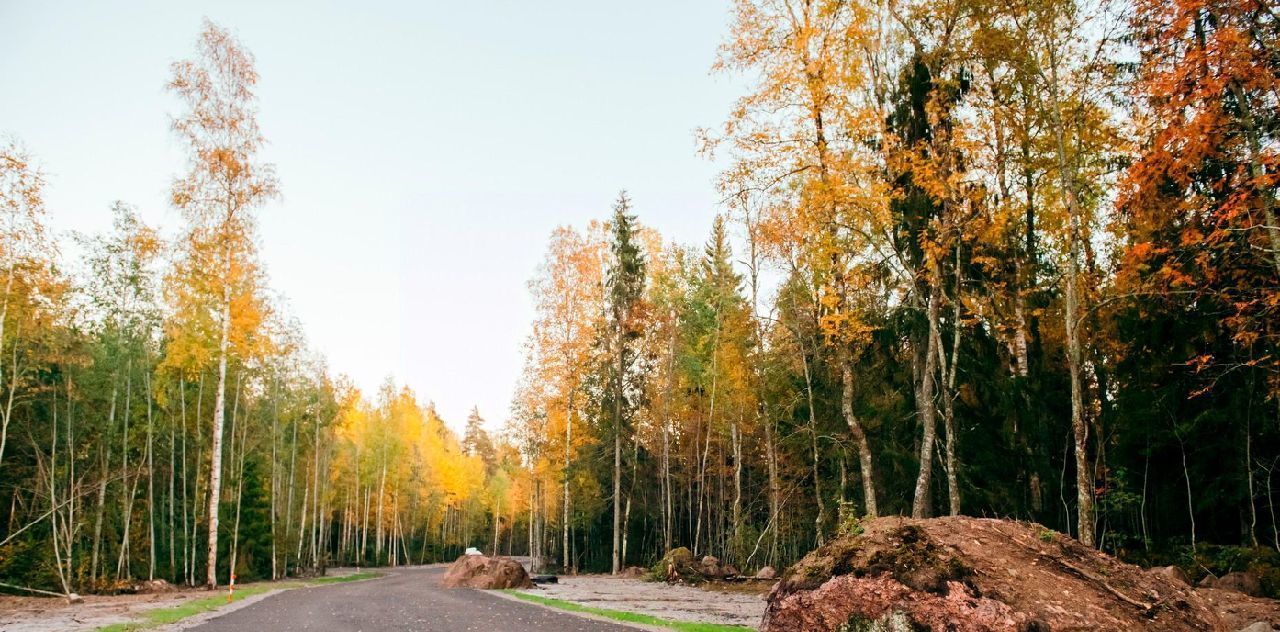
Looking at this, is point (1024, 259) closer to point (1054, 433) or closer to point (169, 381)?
point (1054, 433)

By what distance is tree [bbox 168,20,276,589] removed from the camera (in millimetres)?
21406

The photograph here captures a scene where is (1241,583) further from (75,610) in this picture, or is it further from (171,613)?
(75,610)

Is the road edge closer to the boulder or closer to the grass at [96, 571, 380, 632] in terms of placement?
the grass at [96, 571, 380, 632]

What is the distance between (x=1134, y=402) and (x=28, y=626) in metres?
22.4

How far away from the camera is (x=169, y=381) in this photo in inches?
962

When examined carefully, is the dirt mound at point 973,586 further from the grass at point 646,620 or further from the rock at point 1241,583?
the rock at point 1241,583

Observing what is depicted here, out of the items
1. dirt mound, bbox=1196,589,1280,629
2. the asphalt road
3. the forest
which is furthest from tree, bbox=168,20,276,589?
dirt mound, bbox=1196,589,1280,629

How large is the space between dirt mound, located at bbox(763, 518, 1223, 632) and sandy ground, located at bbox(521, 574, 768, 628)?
177 inches

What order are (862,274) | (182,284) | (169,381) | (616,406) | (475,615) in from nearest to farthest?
(475,615) < (862,274) < (182,284) < (169,381) < (616,406)

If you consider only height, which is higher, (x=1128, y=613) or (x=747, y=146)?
(x=747, y=146)

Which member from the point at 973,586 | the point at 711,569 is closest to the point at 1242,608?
the point at 973,586

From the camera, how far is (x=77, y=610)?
1547cm

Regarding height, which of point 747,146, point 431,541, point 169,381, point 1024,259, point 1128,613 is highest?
point 747,146

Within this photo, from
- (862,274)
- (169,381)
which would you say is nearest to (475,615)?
(862,274)
